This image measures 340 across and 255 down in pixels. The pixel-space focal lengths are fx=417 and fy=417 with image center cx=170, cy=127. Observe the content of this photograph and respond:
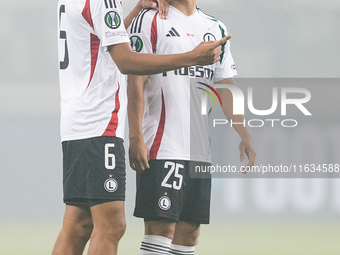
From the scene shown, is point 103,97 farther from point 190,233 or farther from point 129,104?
point 190,233

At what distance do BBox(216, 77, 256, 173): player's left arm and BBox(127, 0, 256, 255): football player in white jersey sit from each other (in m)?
0.18

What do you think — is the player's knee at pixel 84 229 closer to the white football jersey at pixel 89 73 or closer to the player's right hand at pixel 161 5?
the white football jersey at pixel 89 73

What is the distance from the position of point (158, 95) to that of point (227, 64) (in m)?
0.48

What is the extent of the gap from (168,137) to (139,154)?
0.55ft

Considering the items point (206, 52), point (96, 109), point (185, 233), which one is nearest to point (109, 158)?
point (96, 109)

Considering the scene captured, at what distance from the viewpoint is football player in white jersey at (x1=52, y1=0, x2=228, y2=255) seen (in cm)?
163

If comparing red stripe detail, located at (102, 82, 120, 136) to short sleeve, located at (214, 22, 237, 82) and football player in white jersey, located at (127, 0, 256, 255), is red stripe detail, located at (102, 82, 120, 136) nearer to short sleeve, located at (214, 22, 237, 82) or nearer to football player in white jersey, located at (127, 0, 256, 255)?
football player in white jersey, located at (127, 0, 256, 255)

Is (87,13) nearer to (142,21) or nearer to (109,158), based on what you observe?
(142,21)

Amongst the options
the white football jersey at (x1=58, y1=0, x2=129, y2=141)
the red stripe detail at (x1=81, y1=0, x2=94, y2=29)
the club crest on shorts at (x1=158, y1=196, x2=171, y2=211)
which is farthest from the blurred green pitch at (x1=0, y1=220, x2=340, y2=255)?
the red stripe detail at (x1=81, y1=0, x2=94, y2=29)

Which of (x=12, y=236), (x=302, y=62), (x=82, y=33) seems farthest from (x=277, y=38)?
(x=12, y=236)

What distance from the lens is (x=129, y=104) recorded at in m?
1.97

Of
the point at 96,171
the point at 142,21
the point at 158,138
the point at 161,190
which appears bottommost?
the point at 161,190

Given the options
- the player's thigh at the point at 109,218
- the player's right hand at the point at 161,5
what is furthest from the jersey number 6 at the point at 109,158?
the player's right hand at the point at 161,5

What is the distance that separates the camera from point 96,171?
1666 mm
